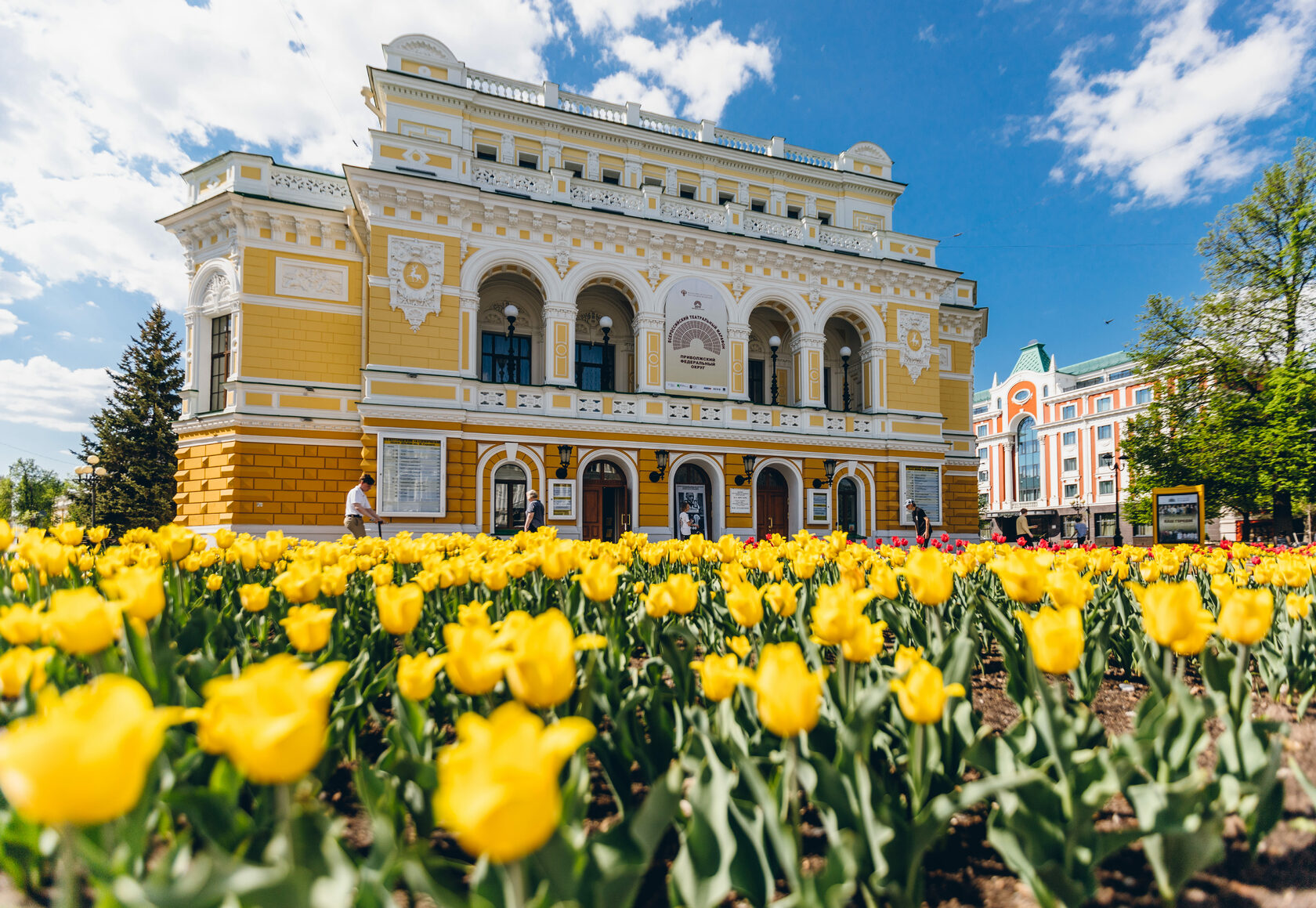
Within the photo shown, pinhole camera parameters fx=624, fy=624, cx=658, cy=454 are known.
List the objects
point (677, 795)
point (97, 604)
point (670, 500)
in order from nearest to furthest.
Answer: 1. point (677, 795)
2. point (97, 604)
3. point (670, 500)

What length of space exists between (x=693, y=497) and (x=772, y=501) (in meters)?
3.02

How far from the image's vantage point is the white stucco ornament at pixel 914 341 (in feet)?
69.7

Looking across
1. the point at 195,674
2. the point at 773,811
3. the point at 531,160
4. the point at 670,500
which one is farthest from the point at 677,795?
the point at 531,160

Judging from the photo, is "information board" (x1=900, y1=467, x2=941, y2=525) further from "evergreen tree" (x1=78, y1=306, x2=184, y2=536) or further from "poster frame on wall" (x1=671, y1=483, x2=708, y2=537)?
"evergreen tree" (x1=78, y1=306, x2=184, y2=536)

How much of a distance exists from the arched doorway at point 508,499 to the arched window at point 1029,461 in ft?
170

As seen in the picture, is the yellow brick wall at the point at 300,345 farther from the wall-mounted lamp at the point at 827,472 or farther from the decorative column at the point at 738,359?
the wall-mounted lamp at the point at 827,472

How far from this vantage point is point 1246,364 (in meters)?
20.1

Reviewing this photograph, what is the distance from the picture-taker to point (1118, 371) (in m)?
52.8

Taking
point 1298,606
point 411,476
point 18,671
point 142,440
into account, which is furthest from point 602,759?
point 142,440

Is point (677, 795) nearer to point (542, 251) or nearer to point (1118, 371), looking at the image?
point (542, 251)

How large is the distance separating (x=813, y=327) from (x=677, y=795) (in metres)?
20.6

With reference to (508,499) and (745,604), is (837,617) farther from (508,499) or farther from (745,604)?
(508,499)

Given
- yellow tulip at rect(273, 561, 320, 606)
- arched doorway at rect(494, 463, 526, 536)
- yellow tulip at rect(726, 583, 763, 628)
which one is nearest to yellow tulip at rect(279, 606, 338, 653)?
yellow tulip at rect(273, 561, 320, 606)

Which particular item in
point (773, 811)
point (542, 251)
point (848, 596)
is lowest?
point (773, 811)
